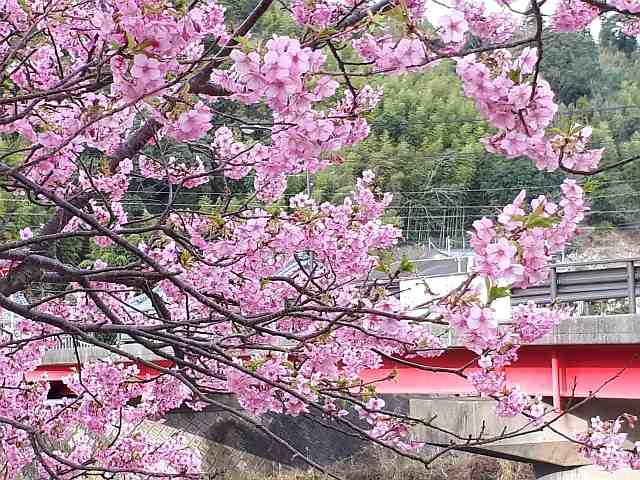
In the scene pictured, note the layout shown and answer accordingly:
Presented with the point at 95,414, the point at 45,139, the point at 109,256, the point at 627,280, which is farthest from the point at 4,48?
the point at 109,256

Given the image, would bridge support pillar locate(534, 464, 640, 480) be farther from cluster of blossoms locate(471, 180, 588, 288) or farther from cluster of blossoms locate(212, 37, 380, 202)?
cluster of blossoms locate(471, 180, 588, 288)

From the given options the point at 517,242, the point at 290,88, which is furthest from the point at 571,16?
the point at 290,88

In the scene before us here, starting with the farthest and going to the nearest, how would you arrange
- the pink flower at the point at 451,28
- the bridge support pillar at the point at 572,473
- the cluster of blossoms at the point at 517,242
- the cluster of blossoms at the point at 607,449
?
the bridge support pillar at the point at 572,473
the cluster of blossoms at the point at 607,449
the pink flower at the point at 451,28
the cluster of blossoms at the point at 517,242

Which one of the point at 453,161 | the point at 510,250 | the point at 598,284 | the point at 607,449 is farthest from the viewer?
the point at 453,161

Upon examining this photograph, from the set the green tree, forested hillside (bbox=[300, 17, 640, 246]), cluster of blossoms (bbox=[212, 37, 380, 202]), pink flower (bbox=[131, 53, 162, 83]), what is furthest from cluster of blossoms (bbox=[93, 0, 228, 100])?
the green tree

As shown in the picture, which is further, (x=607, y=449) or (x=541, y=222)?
(x=607, y=449)

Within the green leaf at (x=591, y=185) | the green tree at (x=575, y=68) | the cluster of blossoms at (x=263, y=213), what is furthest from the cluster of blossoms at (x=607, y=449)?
the green tree at (x=575, y=68)

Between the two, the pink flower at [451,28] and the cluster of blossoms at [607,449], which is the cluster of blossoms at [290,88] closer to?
the pink flower at [451,28]

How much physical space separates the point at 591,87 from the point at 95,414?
5102 centimetres

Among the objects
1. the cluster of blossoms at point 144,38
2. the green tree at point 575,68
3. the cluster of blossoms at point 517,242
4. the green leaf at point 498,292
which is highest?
the green tree at point 575,68

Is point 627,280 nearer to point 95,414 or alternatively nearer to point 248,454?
point 95,414

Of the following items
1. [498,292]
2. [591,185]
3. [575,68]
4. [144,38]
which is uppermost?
[575,68]

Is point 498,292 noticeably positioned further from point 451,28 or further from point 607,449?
point 607,449

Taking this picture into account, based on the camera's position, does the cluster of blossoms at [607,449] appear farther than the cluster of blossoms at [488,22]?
Yes
